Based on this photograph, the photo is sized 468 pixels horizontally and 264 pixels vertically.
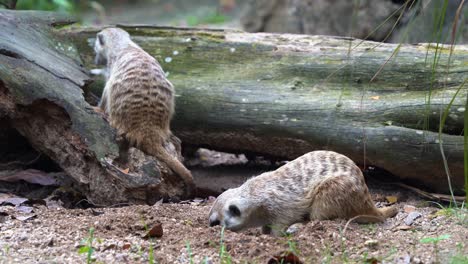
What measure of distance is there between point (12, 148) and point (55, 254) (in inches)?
71.0

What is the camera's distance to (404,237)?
291cm

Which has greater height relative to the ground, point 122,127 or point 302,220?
point 122,127

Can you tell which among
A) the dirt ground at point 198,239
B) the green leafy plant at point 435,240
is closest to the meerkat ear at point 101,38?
the dirt ground at point 198,239

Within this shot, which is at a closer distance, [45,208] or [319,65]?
[45,208]

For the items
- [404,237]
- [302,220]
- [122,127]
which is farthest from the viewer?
[122,127]

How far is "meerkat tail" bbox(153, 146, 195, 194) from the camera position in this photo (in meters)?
3.81

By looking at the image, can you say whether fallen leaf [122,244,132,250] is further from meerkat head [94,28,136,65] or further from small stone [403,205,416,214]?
meerkat head [94,28,136,65]

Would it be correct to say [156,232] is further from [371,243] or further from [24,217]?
→ [371,243]

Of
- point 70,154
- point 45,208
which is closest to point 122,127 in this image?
point 70,154

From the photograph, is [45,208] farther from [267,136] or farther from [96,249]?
[267,136]

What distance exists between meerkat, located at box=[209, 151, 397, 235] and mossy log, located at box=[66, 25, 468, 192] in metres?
0.58

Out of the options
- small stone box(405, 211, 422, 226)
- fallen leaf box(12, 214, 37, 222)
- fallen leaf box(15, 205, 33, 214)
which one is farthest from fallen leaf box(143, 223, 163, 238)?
small stone box(405, 211, 422, 226)

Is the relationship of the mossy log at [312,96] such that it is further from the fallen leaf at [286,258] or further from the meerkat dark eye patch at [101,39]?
the fallen leaf at [286,258]

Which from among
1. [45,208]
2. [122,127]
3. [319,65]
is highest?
[319,65]
